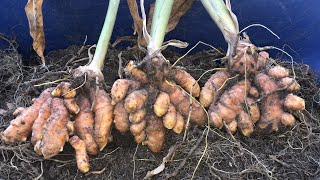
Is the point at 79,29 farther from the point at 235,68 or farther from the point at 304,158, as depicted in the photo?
the point at 304,158

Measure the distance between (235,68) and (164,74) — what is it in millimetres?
218

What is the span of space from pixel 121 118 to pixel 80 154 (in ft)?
0.48

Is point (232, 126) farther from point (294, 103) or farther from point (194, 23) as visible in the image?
point (194, 23)

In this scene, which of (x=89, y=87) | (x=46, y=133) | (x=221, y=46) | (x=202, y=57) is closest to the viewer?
(x=46, y=133)

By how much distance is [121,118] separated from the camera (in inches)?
49.4

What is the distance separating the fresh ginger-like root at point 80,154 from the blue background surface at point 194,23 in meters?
0.58

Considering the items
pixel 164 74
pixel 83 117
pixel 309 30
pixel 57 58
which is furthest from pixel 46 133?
pixel 309 30

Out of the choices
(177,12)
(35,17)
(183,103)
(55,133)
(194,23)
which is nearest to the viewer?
(55,133)

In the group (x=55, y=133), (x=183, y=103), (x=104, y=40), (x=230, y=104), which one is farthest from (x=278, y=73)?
(x=55, y=133)

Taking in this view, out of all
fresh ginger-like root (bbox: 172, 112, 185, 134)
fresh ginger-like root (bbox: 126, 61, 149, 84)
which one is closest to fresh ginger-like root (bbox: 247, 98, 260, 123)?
fresh ginger-like root (bbox: 172, 112, 185, 134)

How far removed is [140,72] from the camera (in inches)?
49.9

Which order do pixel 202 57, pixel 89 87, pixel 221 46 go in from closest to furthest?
pixel 89 87
pixel 202 57
pixel 221 46

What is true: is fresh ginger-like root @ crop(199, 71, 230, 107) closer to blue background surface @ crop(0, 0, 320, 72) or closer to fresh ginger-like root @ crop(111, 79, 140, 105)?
fresh ginger-like root @ crop(111, 79, 140, 105)

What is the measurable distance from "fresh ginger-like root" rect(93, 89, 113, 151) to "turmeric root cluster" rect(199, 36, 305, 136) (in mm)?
268
